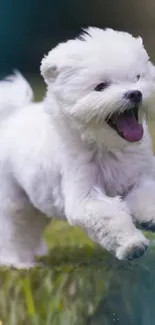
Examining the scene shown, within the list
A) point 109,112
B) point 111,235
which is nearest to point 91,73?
point 109,112

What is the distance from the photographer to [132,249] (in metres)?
0.76

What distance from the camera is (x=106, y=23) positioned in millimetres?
1347

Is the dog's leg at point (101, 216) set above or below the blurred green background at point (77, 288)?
above

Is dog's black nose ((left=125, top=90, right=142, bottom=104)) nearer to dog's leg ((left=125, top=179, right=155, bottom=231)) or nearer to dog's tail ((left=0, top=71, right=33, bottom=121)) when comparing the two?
dog's leg ((left=125, top=179, right=155, bottom=231))

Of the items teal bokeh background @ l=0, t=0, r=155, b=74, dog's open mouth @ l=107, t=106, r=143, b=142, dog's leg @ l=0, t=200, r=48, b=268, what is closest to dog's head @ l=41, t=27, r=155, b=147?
dog's open mouth @ l=107, t=106, r=143, b=142

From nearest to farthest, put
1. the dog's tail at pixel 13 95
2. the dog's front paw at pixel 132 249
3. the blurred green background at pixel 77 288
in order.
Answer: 1. the dog's front paw at pixel 132 249
2. the blurred green background at pixel 77 288
3. the dog's tail at pixel 13 95

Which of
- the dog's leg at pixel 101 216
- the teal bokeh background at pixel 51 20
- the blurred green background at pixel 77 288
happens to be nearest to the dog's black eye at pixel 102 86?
the dog's leg at pixel 101 216

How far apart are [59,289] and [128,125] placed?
0.27 meters

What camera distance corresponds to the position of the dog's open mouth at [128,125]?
0.80 metres

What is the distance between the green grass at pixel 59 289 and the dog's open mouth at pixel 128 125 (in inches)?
8.0

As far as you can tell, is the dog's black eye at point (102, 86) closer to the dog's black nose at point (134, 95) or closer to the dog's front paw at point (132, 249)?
the dog's black nose at point (134, 95)

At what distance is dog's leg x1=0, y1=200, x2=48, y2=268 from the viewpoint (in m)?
1.02

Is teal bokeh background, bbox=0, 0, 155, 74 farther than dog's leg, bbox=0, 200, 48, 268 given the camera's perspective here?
Yes

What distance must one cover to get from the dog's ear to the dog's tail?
198 millimetres
